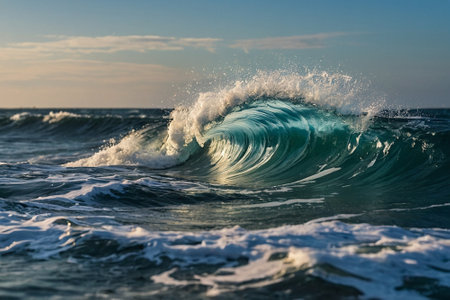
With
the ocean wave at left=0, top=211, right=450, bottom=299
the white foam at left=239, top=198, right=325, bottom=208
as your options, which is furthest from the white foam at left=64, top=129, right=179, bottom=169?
the ocean wave at left=0, top=211, right=450, bottom=299

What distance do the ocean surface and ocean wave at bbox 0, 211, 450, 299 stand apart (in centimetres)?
2

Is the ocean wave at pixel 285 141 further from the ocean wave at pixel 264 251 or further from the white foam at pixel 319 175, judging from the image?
the ocean wave at pixel 264 251

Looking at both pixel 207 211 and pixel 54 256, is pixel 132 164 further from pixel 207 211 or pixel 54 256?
pixel 54 256

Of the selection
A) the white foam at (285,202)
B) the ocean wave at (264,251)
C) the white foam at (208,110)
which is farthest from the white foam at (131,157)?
the ocean wave at (264,251)

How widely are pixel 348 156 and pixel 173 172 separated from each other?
14.3 ft

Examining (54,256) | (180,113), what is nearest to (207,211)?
(54,256)

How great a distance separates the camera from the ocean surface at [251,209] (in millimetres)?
3982

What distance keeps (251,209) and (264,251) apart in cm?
256

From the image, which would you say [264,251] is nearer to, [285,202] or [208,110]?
[285,202]

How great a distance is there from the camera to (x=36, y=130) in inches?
1389

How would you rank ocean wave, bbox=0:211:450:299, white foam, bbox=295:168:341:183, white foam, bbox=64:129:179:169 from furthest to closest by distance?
white foam, bbox=64:129:179:169
white foam, bbox=295:168:341:183
ocean wave, bbox=0:211:450:299

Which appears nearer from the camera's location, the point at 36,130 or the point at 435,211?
the point at 435,211

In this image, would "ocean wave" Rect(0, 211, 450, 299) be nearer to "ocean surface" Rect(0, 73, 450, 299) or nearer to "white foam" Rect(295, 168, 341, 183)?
"ocean surface" Rect(0, 73, 450, 299)

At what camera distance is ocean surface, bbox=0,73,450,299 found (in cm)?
398
